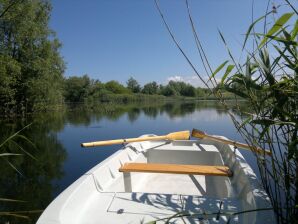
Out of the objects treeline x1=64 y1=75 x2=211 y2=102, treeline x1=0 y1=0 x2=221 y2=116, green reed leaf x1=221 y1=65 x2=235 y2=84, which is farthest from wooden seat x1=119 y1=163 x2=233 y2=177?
treeline x1=64 y1=75 x2=211 y2=102

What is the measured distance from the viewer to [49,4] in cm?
1839

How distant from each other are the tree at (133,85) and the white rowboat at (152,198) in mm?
66310

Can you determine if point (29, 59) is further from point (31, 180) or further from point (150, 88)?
point (150, 88)

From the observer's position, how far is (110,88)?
64125mm

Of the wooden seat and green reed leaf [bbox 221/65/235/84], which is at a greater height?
green reed leaf [bbox 221/65/235/84]

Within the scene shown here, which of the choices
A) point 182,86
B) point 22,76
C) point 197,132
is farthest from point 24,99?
point 182,86

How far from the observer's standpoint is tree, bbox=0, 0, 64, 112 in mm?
15070

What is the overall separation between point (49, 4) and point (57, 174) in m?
16.9

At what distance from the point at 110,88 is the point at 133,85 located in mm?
8528

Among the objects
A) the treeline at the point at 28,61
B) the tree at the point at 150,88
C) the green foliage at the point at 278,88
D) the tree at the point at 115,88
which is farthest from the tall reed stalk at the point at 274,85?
the tree at the point at 150,88

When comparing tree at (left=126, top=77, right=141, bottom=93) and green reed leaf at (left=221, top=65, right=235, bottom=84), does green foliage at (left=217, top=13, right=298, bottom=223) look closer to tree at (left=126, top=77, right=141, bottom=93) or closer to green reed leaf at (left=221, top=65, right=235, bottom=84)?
green reed leaf at (left=221, top=65, right=235, bottom=84)

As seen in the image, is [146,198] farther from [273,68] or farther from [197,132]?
[197,132]

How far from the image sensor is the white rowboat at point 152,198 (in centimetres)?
160

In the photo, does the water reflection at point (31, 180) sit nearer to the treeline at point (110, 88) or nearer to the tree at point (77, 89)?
the treeline at point (110, 88)
